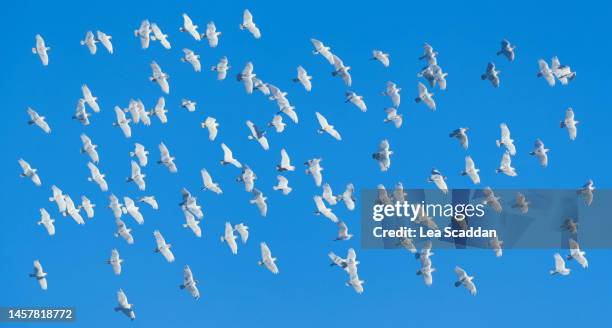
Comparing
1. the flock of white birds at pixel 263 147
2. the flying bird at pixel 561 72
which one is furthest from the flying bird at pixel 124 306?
the flying bird at pixel 561 72

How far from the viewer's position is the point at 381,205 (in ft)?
216

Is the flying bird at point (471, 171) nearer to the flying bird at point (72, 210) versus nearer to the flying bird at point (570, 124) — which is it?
the flying bird at point (570, 124)

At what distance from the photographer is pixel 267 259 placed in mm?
64875

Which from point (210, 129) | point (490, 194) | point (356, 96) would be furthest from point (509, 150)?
point (210, 129)

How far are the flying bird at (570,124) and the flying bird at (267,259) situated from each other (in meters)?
11.6

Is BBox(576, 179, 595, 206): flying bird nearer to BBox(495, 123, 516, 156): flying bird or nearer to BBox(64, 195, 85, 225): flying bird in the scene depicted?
BBox(495, 123, 516, 156): flying bird

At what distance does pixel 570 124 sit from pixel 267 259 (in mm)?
12087

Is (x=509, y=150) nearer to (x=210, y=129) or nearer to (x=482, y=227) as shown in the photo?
(x=482, y=227)

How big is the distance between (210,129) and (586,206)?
→ 14.4 meters

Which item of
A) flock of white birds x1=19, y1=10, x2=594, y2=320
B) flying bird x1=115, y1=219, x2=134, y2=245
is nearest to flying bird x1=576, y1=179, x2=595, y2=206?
flock of white birds x1=19, y1=10, x2=594, y2=320

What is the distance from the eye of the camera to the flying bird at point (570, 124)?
63.8 metres

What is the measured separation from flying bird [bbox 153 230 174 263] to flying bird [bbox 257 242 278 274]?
3.69 metres

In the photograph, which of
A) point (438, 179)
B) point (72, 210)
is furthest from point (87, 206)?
point (438, 179)

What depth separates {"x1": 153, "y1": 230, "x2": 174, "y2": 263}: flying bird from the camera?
66.3 metres
